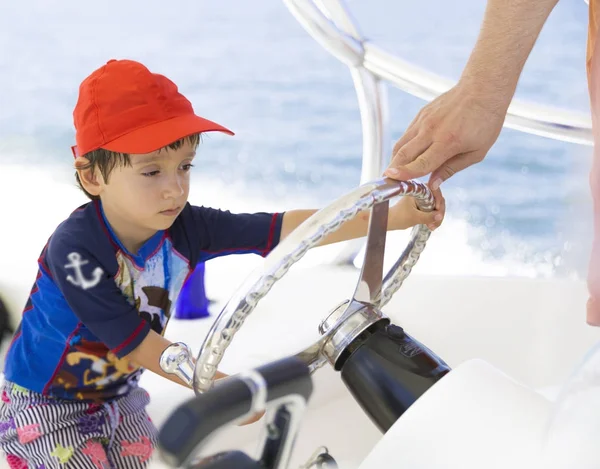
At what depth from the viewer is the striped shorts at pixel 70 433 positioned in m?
1.29

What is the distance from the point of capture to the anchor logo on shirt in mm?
1243

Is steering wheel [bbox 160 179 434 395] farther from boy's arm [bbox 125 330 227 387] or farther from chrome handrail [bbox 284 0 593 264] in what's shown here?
chrome handrail [bbox 284 0 593 264]

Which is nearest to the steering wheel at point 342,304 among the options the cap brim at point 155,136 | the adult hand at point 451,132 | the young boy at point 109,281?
the adult hand at point 451,132

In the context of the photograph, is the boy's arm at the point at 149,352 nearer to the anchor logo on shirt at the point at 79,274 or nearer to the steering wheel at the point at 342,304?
the anchor logo on shirt at the point at 79,274

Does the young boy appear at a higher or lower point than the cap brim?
lower

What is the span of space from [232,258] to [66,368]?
3.75 m

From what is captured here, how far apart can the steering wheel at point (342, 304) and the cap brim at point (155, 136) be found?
431 millimetres

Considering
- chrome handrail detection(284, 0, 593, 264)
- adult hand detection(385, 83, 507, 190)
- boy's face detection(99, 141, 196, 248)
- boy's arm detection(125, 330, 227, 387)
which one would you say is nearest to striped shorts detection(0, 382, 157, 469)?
boy's arm detection(125, 330, 227, 387)

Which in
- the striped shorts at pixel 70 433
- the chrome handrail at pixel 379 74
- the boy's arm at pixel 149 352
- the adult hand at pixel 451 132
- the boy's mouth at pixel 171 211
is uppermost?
the chrome handrail at pixel 379 74

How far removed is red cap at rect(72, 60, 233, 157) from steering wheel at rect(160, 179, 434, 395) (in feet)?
1.48

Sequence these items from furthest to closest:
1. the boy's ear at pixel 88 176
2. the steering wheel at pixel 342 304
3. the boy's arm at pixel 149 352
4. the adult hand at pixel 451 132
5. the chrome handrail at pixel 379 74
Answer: the chrome handrail at pixel 379 74 → the boy's ear at pixel 88 176 → the boy's arm at pixel 149 352 → the adult hand at pixel 451 132 → the steering wheel at pixel 342 304

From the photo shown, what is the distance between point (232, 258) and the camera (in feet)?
16.7

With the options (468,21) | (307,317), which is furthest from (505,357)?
(468,21)

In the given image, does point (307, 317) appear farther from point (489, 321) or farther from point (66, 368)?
point (66, 368)
